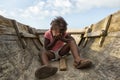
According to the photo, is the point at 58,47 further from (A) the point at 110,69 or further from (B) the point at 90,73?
(A) the point at 110,69

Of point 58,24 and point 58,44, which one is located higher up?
point 58,24

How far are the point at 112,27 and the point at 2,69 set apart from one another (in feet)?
6.92

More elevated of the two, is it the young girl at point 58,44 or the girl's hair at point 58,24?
the girl's hair at point 58,24

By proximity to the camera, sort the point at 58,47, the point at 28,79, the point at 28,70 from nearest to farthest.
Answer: the point at 28,79, the point at 28,70, the point at 58,47

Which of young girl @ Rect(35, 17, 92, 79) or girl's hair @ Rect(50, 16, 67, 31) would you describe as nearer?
young girl @ Rect(35, 17, 92, 79)

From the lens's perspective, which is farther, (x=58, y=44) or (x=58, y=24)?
(x=58, y=44)

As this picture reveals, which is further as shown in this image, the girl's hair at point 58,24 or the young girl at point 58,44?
the girl's hair at point 58,24

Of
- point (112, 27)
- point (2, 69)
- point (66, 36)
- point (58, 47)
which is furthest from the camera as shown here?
point (58, 47)

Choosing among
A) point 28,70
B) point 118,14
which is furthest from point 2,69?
point 118,14

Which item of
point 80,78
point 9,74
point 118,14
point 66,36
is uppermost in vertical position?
point 118,14

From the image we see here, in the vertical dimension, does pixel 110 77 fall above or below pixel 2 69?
below

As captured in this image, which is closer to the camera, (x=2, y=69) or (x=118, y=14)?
(x=2, y=69)

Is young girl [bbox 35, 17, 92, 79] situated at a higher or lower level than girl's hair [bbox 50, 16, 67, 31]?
lower

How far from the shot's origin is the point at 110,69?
2994 mm
